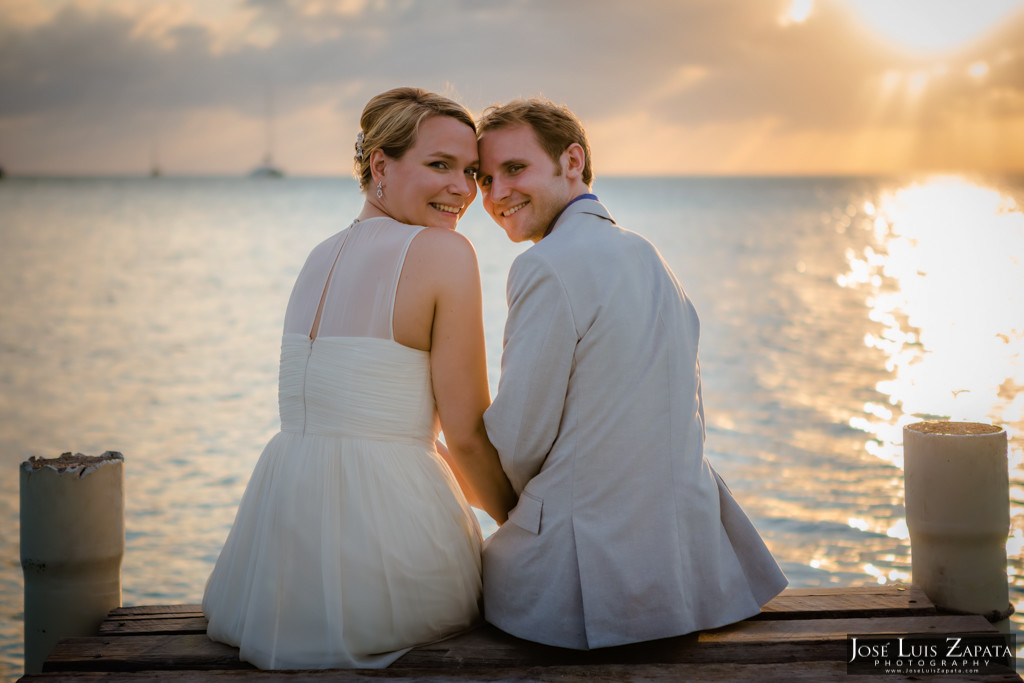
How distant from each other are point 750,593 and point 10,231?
45677 mm

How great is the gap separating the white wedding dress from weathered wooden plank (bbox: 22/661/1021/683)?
80mm

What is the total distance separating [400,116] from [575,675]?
176cm

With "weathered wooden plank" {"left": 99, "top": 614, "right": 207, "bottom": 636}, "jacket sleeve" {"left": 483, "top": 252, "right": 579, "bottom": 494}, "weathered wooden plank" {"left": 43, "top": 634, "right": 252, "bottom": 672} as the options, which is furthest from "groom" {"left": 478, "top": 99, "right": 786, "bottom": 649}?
"weathered wooden plank" {"left": 99, "top": 614, "right": 207, "bottom": 636}

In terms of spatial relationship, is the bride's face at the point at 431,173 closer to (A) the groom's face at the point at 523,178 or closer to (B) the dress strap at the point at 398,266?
(A) the groom's face at the point at 523,178

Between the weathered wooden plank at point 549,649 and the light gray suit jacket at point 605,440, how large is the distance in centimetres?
6

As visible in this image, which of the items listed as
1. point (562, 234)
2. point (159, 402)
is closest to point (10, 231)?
point (159, 402)

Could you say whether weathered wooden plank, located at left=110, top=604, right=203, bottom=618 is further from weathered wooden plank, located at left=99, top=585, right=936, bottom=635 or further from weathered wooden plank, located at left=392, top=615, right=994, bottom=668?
weathered wooden plank, located at left=392, top=615, right=994, bottom=668

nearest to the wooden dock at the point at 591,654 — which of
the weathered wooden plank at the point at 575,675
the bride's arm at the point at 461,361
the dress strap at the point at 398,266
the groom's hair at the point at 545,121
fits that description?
the weathered wooden plank at the point at 575,675

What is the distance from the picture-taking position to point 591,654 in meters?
2.70

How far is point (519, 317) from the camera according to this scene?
106 inches

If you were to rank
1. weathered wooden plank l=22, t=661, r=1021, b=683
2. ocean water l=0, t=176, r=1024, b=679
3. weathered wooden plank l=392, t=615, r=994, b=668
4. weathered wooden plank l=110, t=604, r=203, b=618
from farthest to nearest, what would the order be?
1. ocean water l=0, t=176, r=1024, b=679
2. weathered wooden plank l=110, t=604, r=203, b=618
3. weathered wooden plank l=392, t=615, r=994, b=668
4. weathered wooden plank l=22, t=661, r=1021, b=683

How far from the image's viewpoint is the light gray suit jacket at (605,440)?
262cm

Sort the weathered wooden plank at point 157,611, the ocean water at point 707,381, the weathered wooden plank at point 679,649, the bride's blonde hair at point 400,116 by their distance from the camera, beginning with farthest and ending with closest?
the ocean water at point 707,381
the weathered wooden plank at point 157,611
the bride's blonde hair at point 400,116
the weathered wooden plank at point 679,649

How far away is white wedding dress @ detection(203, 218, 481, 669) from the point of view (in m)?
2.69
